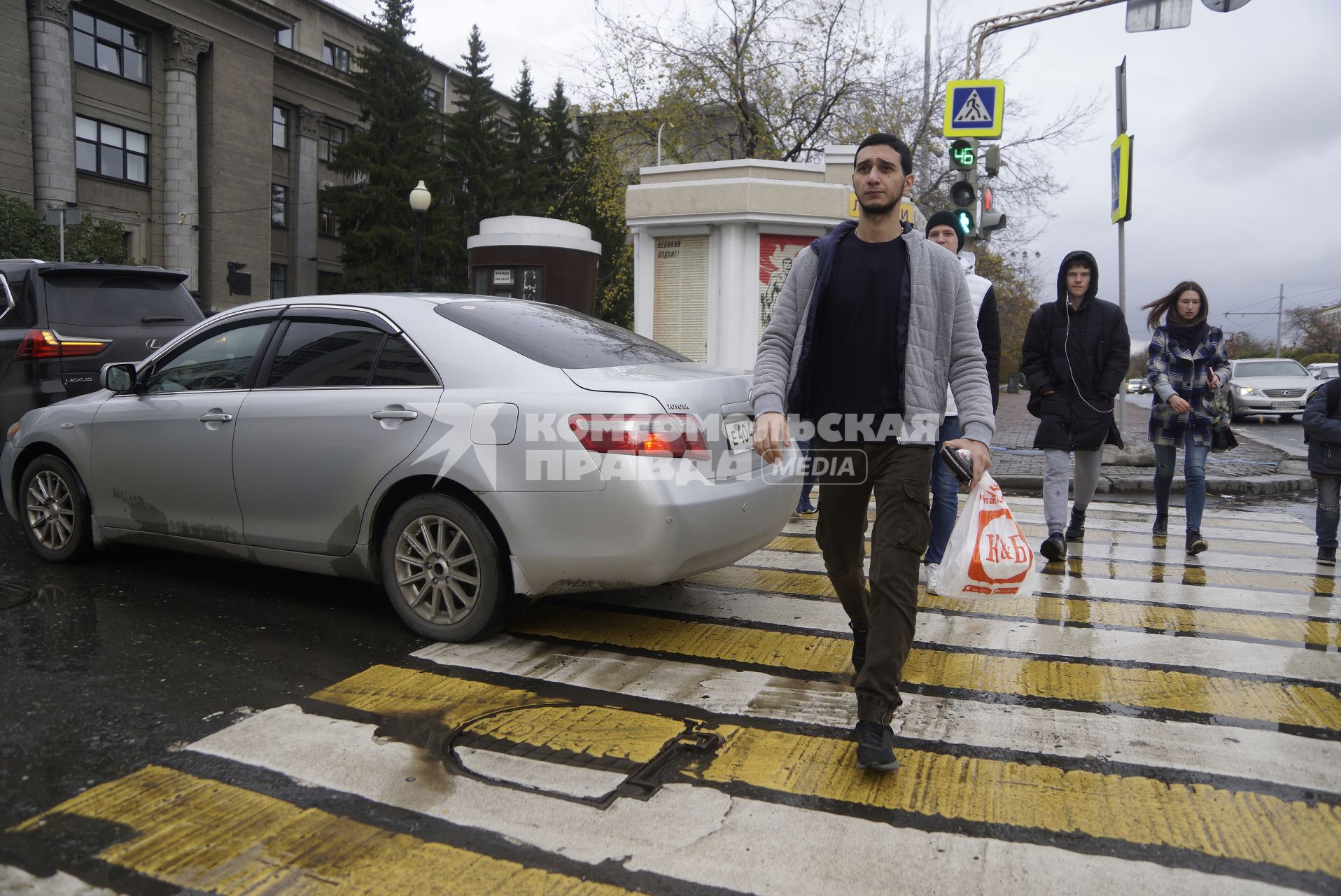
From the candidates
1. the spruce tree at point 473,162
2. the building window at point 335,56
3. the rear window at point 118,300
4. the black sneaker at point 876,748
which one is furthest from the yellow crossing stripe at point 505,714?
the building window at point 335,56

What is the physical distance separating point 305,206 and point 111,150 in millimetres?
10612

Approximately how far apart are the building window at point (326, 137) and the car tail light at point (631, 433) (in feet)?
150

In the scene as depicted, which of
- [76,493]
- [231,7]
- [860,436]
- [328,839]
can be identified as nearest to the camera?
[328,839]

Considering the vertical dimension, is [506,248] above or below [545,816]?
above

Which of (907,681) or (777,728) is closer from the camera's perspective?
(777,728)

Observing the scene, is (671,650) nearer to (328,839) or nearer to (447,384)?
(447,384)

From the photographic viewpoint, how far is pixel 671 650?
4328mm

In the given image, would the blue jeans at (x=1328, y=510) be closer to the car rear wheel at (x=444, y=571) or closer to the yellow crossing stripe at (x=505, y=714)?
the yellow crossing stripe at (x=505, y=714)

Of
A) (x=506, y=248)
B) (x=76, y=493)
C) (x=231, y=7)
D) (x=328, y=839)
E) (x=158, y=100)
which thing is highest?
(x=231, y=7)

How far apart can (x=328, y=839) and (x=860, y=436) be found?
2070 millimetres

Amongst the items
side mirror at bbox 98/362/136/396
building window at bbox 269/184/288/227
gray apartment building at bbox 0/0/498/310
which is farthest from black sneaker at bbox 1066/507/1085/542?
building window at bbox 269/184/288/227

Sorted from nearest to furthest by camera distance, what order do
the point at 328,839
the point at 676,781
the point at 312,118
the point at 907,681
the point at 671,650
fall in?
the point at 328,839
the point at 676,781
the point at 907,681
the point at 671,650
the point at 312,118

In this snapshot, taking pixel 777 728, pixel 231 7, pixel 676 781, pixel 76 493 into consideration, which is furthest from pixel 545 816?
pixel 231 7

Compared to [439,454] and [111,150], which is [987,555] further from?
[111,150]
